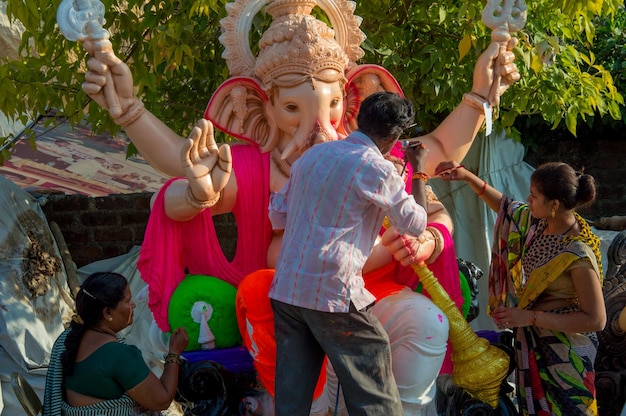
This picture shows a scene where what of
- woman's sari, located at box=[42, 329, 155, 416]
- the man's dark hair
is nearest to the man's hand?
the man's dark hair

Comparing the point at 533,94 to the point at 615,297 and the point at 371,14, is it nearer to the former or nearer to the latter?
the point at 371,14

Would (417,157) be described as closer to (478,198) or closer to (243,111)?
(243,111)

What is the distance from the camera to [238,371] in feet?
11.5

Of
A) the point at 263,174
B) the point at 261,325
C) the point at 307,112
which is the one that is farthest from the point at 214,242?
the point at 307,112

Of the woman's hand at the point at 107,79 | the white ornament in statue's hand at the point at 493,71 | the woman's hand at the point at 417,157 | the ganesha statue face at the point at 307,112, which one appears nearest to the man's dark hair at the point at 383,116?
the woman's hand at the point at 417,157

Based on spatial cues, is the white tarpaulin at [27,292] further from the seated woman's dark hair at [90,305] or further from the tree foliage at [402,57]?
the seated woman's dark hair at [90,305]

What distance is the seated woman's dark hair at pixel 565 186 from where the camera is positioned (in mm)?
3203

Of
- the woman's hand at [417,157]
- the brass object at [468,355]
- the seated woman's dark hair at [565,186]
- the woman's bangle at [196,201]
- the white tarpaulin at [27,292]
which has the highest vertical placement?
the woman's hand at [417,157]

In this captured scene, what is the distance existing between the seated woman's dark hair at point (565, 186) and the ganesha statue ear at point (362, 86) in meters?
0.85

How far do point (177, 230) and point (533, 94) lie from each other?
2427mm

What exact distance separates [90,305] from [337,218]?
97 cm

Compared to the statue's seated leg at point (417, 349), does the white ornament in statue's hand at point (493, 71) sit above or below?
above

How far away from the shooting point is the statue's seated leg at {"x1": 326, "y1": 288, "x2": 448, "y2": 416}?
3.23 meters

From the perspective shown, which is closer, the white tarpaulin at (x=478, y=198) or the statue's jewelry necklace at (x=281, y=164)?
the statue's jewelry necklace at (x=281, y=164)
